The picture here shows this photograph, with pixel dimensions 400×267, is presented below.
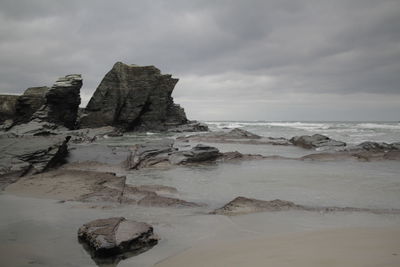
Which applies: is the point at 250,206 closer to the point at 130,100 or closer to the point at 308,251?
the point at 308,251

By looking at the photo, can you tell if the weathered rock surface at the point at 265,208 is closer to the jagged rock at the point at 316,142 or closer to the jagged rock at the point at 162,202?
the jagged rock at the point at 162,202

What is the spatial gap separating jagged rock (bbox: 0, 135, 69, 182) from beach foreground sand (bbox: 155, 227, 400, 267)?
662 cm

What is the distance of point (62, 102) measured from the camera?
31094mm

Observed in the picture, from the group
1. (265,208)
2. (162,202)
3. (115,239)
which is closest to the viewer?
(115,239)

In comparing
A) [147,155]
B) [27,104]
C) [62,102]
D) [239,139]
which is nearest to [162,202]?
[147,155]

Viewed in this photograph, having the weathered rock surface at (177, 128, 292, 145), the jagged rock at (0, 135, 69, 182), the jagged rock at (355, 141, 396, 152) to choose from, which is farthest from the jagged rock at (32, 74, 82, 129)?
the jagged rock at (355, 141, 396, 152)

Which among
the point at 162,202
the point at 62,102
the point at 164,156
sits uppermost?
the point at 62,102

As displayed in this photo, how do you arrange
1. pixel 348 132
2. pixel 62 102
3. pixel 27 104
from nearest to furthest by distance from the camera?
pixel 62 102 → pixel 27 104 → pixel 348 132

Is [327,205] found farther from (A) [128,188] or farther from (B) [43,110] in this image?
(B) [43,110]

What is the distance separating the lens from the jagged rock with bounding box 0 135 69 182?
27.5ft

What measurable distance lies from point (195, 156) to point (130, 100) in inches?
1062

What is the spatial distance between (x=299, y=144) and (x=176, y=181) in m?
13.5

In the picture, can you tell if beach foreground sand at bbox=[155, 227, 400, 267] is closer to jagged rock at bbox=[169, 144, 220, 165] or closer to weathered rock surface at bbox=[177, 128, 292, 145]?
jagged rock at bbox=[169, 144, 220, 165]

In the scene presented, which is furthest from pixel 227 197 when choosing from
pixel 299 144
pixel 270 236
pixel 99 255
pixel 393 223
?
pixel 299 144
